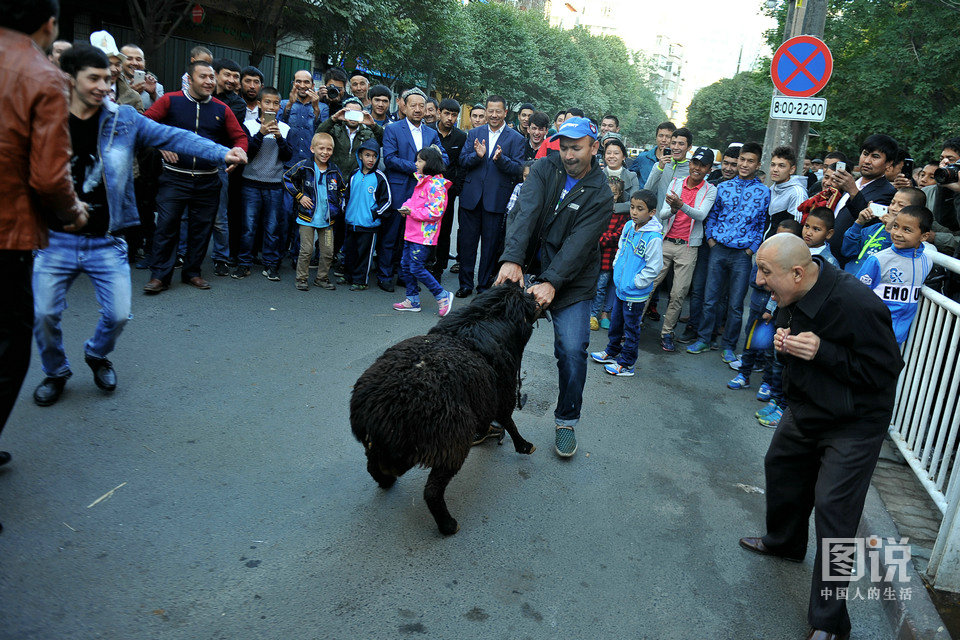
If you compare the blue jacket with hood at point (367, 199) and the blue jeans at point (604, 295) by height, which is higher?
the blue jacket with hood at point (367, 199)

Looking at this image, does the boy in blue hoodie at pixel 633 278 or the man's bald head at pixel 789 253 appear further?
the boy in blue hoodie at pixel 633 278

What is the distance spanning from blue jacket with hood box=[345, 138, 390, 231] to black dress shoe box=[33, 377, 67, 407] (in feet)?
13.9

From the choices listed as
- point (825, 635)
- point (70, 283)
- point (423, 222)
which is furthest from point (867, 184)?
point (70, 283)

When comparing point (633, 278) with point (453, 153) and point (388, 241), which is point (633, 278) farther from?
point (453, 153)

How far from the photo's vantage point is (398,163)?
8344mm

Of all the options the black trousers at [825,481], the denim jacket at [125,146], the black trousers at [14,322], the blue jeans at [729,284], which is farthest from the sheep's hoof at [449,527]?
the blue jeans at [729,284]

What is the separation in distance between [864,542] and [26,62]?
5056mm

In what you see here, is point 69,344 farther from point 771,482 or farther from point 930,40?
point 930,40

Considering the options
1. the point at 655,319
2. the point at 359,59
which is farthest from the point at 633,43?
the point at 655,319

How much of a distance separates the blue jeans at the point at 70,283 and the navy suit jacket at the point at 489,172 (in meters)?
4.78

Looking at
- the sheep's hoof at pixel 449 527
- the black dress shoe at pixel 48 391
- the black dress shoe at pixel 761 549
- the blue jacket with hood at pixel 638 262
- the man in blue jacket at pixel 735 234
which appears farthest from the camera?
the man in blue jacket at pixel 735 234

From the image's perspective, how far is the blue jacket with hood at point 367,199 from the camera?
26.9 ft

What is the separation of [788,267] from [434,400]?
1852 mm

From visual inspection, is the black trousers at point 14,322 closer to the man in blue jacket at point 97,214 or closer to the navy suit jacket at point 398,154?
the man in blue jacket at point 97,214
